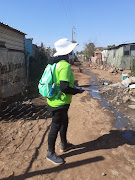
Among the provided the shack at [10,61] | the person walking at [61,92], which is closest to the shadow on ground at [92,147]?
the person walking at [61,92]

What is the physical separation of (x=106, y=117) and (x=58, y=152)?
7.24ft

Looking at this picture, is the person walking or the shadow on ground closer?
the person walking

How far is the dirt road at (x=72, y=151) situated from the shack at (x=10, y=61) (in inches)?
69.5

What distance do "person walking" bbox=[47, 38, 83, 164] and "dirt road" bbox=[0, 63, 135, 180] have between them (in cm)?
26

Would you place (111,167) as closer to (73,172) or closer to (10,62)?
(73,172)

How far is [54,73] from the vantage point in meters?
2.19

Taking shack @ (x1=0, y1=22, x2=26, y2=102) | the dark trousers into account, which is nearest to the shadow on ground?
the dark trousers

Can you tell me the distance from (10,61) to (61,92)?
15.6 feet

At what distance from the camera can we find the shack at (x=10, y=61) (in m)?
5.66

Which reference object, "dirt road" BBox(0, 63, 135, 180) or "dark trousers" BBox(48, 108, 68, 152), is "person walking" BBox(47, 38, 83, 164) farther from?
"dirt road" BBox(0, 63, 135, 180)

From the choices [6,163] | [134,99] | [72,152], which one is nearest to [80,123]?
[72,152]

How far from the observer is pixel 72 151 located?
2736mm

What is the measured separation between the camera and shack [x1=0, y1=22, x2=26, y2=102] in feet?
18.6

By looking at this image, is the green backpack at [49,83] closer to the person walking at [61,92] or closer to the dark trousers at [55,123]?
the person walking at [61,92]
